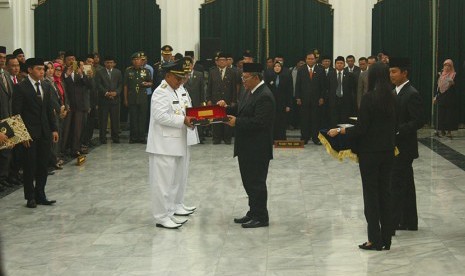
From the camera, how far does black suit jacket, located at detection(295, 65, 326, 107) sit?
1708 centimetres

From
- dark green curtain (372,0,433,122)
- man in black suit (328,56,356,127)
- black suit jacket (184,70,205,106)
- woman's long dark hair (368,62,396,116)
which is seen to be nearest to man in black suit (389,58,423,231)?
woman's long dark hair (368,62,396,116)

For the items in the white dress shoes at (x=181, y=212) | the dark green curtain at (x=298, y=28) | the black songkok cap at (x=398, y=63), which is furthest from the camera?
the dark green curtain at (x=298, y=28)

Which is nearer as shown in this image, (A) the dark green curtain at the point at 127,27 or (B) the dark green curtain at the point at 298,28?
(B) the dark green curtain at the point at 298,28

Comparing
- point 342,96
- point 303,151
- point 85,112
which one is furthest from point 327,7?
point 85,112

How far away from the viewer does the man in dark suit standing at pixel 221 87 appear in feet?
55.7

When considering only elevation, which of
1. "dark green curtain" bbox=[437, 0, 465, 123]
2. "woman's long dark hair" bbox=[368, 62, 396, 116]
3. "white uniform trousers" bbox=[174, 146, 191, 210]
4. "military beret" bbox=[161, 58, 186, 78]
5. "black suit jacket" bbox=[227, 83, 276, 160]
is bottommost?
"white uniform trousers" bbox=[174, 146, 191, 210]

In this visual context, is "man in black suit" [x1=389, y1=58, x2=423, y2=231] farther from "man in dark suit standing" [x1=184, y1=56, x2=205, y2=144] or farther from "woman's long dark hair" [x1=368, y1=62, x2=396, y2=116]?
"man in dark suit standing" [x1=184, y1=56, x2=205, y2=144]

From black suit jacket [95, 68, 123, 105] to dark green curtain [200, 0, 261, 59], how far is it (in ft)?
12.7

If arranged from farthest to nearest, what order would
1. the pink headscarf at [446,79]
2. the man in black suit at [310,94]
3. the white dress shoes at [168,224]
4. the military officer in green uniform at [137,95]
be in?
the pink headscarf at [446,79] → the military officer in green uniform at [137,95] → the man in black suit at [310,94] → the white dress shoes at [168,224]

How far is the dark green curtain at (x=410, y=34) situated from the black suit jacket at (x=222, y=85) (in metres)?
4.78

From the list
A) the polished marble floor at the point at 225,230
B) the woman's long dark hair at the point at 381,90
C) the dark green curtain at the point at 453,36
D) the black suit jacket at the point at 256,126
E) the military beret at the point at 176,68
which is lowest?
the polished marble floor at the point at 225,230

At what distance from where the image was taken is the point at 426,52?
20156 millimetres

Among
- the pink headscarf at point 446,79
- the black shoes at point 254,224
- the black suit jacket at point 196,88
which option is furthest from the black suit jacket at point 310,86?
the black shoes at point 254,224

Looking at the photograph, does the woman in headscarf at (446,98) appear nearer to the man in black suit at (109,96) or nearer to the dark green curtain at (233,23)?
the dark green curtain at (233,23)
